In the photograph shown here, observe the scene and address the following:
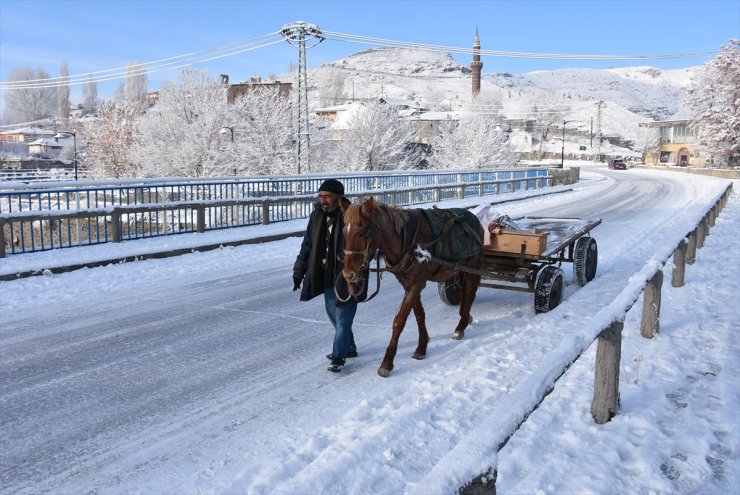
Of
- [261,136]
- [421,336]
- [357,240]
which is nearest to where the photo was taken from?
[357,240]

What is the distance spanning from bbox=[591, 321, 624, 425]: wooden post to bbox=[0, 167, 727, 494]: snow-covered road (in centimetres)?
88

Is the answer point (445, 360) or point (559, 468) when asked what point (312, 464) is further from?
point (445, 360)

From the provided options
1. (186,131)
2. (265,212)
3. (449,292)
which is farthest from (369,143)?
(449,292)

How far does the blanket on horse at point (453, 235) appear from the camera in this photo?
651 centimetres

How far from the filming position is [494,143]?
6334cm

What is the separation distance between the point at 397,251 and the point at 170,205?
34.3ft

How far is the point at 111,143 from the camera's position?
195 ft

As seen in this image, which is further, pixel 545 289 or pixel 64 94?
pixel 64 94

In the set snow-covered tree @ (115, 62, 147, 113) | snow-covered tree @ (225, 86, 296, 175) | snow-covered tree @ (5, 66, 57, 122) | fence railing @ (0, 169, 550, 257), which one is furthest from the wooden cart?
snow-covered tree @ (5, 66, 57, 122)

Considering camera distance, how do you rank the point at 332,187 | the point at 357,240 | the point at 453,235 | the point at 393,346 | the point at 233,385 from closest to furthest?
the point at 357,240, the point at 233,385, the point at 332,187, the point at 393,346, the point at 453,235

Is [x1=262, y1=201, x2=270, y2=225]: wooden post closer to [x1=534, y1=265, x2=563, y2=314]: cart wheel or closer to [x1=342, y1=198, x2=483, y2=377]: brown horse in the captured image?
[x1=534, y1=265, x2=563, y2=314]: cart wheel

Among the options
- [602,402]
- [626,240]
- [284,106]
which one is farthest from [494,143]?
[602,402]

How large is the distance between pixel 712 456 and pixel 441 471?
2.97 metres

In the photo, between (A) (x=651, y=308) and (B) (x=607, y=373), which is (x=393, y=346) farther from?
(A) (x=651, y=308)
